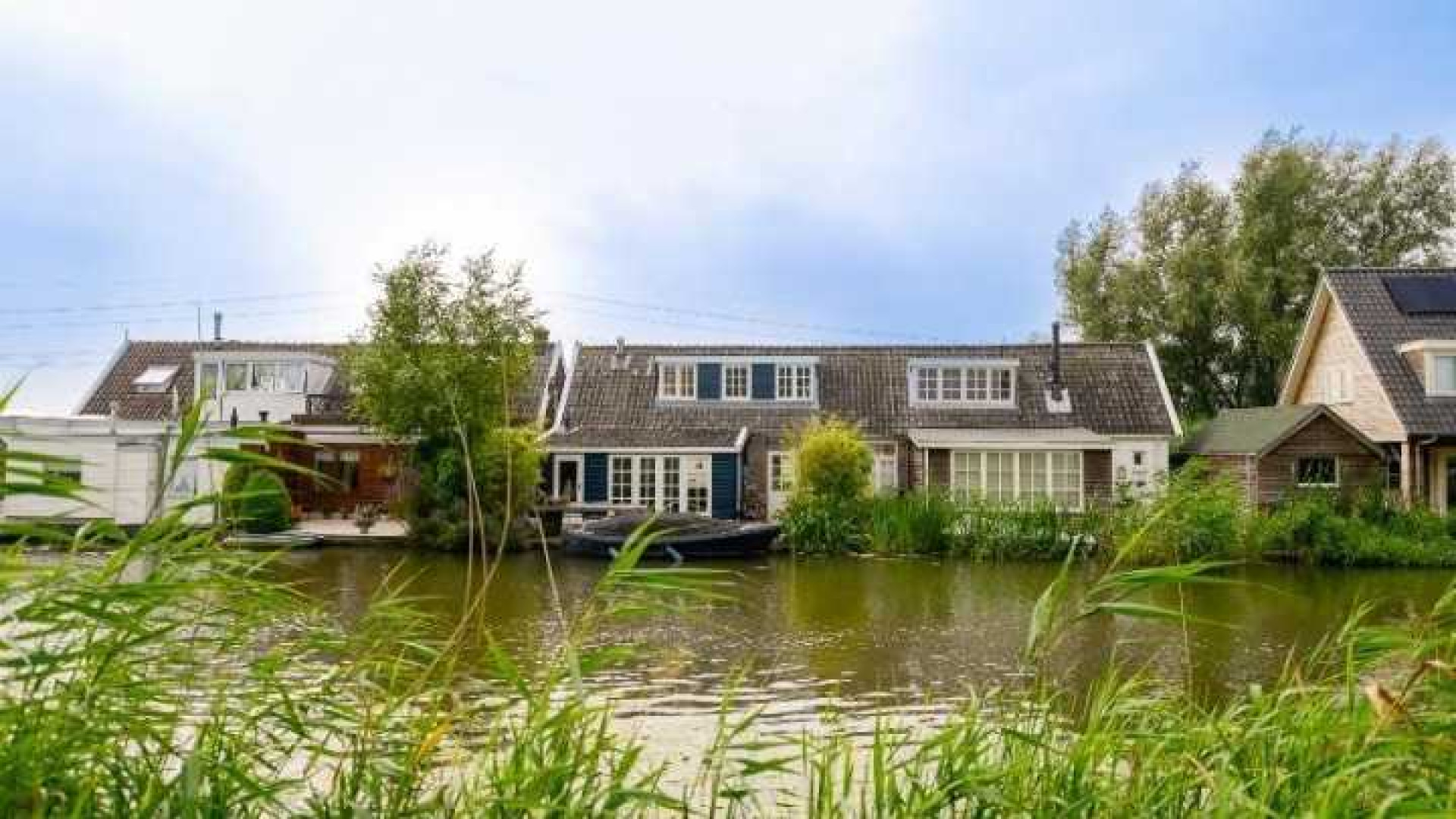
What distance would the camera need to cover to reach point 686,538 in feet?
74.3

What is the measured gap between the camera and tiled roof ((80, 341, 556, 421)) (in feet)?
108

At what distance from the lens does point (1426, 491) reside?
26906mm

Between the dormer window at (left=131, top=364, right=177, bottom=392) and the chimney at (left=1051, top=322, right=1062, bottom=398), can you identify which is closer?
the chimney at (left=1051, top=322, right=1062, bottom=398)

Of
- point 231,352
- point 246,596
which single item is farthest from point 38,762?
point 231,352

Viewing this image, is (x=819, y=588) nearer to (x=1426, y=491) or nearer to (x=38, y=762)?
(x=38, y=762)

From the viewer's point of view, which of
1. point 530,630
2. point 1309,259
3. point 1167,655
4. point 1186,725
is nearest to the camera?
point 1186,725

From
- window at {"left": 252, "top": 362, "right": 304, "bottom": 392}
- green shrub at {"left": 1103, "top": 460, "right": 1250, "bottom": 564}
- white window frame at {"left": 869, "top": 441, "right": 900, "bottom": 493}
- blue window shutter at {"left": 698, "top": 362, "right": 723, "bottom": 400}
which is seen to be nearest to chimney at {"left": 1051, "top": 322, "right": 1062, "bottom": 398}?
white window frame at {"left": 869, "top": 441, "right": 900, "bottom": 493}

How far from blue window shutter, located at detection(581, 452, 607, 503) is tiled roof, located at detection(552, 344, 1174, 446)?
0.54m

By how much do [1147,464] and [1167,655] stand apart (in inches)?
721

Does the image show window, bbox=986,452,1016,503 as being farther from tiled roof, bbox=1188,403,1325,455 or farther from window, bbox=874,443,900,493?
tiled roof, bbox=1188,403,1325,455

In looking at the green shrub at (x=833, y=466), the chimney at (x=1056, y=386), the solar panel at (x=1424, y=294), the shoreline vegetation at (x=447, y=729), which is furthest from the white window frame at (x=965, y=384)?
the shoreline vegetation at (x=447, y=729)

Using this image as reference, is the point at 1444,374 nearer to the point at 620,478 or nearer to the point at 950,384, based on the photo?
the point at 950,384

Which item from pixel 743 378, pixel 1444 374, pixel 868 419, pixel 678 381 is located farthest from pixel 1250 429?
pixel 678 381

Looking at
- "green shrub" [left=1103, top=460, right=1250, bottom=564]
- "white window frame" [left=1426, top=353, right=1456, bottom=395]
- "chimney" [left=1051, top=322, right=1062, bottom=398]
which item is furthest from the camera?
"chimney" [left=1051, top=322, right=1062, bottom=398]
